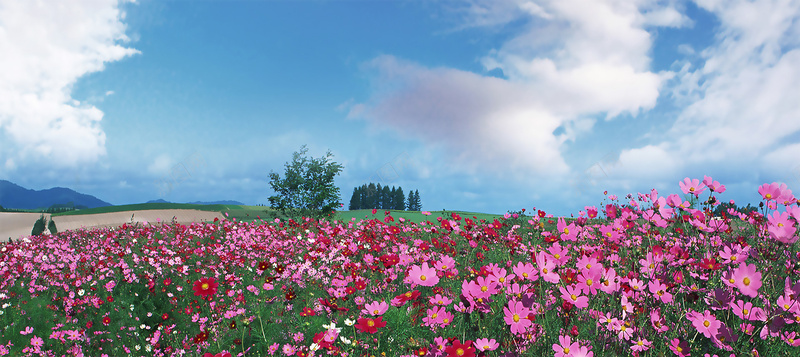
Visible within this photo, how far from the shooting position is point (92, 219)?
28266 millimetres

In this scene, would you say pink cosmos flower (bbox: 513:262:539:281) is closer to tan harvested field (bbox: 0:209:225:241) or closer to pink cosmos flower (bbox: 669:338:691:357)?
pink cosmos flower (bbox: 669:338:691:357)

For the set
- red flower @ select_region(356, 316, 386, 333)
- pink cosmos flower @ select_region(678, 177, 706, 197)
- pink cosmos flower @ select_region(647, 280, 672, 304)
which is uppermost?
pink cosmos flower @ select_region(678, 177, 706, 197)

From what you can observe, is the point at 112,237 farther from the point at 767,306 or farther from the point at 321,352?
the point at 767,306

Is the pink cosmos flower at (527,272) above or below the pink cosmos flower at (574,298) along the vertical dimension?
above

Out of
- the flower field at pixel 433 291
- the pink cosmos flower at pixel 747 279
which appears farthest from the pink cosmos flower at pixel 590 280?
the pink cosmos flower at pixel 747 279

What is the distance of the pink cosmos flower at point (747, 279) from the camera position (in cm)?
241

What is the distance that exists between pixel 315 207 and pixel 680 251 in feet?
73.0

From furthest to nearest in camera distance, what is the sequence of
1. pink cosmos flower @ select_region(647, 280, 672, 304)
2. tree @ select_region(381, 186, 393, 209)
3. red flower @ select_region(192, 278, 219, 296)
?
tree @ select_region(381, 186, 393, 209)
red flower @ select_region(192, 278, 219, 296)
pink cosmos flower @ select_region(647, 280, 672, 304)

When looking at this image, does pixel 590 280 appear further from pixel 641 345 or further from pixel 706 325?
pixel 706 325

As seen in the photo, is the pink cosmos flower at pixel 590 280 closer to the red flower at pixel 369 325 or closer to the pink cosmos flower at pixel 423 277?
the pink cosmos flower at pixel 423 277

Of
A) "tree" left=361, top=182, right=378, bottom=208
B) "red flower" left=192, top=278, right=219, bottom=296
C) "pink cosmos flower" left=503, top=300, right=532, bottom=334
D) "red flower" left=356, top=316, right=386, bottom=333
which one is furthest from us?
"tree" left=361, top=182, right=378, bottom=208

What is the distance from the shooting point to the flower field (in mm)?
2469

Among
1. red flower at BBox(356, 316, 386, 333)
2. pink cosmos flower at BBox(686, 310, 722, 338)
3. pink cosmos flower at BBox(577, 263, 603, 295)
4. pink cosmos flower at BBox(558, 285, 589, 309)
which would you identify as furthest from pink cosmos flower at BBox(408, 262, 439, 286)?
pink cosmos flower at BBox(686, 310, 722, 338)

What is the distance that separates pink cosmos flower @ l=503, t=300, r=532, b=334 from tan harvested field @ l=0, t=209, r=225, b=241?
991 inches
